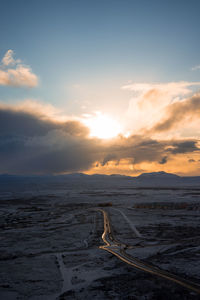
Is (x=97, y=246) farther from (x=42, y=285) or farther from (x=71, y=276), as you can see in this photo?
(x=42, y=285)

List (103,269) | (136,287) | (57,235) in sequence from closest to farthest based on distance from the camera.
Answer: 1. (136,287)
2. (103,269)
3. (57,235)

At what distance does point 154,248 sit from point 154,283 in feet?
34.3

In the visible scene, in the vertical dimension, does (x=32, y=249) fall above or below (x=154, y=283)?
below

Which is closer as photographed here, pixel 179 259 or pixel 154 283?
pixel 154 283

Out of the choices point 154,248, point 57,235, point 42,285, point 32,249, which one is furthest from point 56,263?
point 57,235

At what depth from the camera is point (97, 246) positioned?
26797 mm

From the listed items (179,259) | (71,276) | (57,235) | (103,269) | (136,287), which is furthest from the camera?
(57,235)

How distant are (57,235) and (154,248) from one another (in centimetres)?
1596

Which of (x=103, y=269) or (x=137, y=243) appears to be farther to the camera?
(x=137, y=243)

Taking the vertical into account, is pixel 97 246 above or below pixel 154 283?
below

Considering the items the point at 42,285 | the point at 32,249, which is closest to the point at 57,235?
the point at 32,249

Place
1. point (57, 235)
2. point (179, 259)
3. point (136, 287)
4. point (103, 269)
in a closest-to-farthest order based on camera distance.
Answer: point (136, 287) → point (103, 269) → point (179, 259) → point (57, 235)

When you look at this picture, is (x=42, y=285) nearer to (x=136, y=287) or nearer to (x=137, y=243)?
(x=136, y=287)

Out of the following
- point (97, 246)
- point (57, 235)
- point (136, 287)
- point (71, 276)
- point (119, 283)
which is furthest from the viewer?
point (57, 235)
